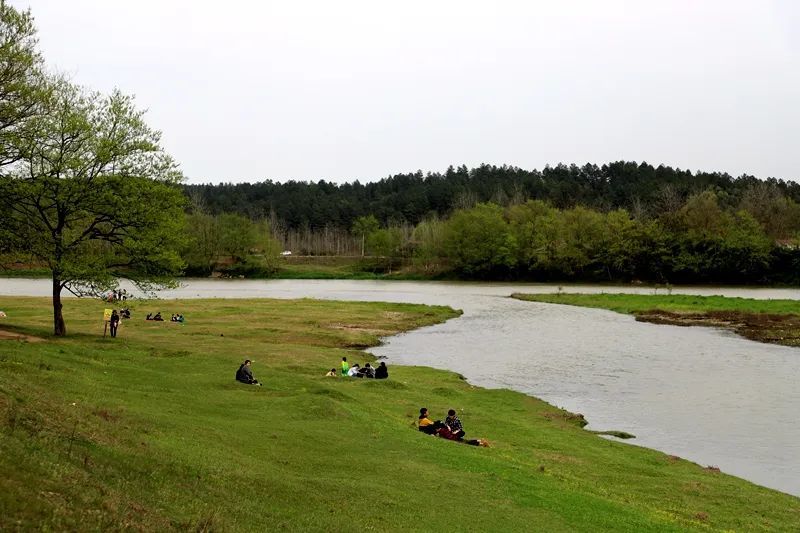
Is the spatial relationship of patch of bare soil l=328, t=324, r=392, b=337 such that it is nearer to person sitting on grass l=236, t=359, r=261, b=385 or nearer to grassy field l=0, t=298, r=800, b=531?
grassy field l=0, t=298, r=800, b=531

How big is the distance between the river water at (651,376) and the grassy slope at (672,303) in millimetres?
12302

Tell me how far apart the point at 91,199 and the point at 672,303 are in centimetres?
8826

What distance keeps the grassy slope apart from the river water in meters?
12.3

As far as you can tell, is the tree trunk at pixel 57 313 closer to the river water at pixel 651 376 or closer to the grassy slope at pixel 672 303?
the river water at pixel 651 376

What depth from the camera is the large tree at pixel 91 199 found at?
43.2 meters

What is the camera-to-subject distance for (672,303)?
4136 inches

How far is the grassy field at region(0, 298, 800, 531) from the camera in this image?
14.1m

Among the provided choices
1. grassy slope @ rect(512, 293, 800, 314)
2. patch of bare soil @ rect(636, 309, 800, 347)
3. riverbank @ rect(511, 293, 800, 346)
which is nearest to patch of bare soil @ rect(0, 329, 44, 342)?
patch of bare soil @ rect(636, 309, 800, 347)

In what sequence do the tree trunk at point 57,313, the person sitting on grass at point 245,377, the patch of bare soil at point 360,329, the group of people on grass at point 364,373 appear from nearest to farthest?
the person sitting on grass at point 245,377
the group of people on grass at point 364,373
the tree trunk at point 57,313
the patch of bare soil at point 360,329

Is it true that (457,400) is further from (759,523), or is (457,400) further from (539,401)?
(759,523)

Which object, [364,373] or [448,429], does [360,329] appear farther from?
[448,429]

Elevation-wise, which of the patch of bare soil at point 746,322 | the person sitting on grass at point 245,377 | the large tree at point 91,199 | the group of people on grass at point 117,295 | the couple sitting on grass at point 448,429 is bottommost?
the couple sitting on grass at point 448,429

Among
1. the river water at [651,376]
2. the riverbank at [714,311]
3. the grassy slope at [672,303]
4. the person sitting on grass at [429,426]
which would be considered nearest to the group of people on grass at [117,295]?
the river water at [651,376]

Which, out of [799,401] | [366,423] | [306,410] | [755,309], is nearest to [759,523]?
[366,423]
